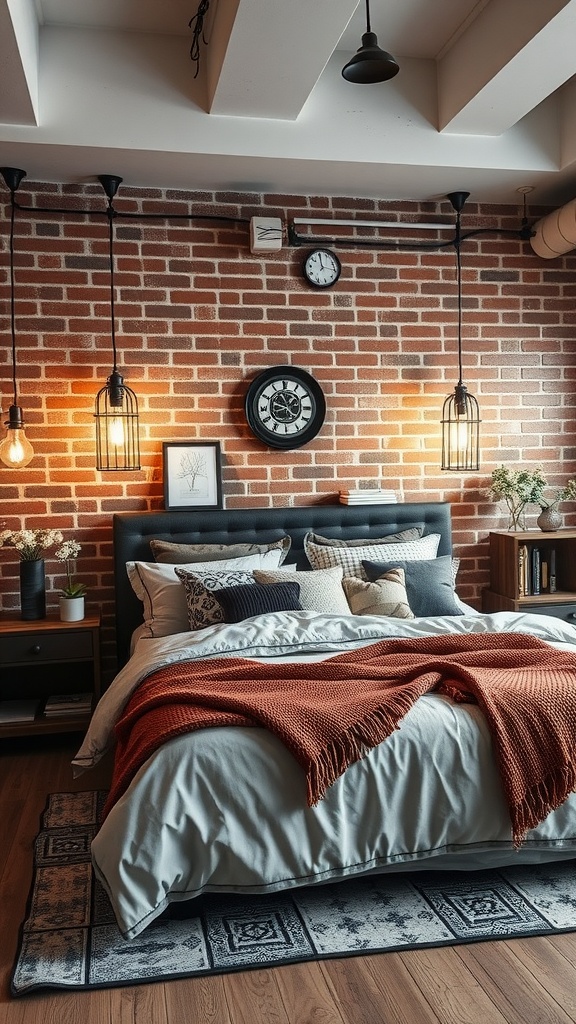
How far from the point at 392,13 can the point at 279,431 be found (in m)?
2.01

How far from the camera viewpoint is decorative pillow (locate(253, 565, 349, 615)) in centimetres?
396

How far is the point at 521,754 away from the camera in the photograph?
2.67 metres

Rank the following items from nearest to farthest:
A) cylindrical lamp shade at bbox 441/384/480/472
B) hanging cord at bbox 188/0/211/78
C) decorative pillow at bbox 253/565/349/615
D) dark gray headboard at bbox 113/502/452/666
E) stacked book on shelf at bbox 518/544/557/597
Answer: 1. hanging cord at bbox 188/0/211/78
2. decorative pillow at bbox 253/565/349/615
3. dark gray headboard at bbox 113/502/452/666
4. stacked book on shelf at bbox 518/544/557/597
5. cylindrical lamp shade at bbox 441/384/480/472

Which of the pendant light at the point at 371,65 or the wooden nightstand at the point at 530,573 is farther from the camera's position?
the wooden nightstand at the point at 530,573

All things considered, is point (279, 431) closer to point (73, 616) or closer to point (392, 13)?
point (73, 616)

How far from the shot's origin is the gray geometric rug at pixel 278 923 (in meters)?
2.40

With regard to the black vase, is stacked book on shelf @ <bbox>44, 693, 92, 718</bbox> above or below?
below

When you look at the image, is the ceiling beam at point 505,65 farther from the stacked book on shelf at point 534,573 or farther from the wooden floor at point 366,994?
the wooden floor at point 366,994

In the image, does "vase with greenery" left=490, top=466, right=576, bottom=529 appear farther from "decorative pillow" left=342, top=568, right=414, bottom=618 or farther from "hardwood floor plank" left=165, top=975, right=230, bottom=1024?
"hardwood floor plank" left=165, top=975, right=230, bottom=1024

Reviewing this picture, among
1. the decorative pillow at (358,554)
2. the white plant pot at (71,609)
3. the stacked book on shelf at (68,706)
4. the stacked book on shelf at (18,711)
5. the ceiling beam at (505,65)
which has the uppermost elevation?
the ceiling beam at (505,65)

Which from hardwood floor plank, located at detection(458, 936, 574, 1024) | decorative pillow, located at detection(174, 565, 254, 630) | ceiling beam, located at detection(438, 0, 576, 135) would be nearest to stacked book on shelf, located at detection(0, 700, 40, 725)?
decorative pillow, located at detection(174, 565, 254, 630)

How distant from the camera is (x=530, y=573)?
4.80 meters

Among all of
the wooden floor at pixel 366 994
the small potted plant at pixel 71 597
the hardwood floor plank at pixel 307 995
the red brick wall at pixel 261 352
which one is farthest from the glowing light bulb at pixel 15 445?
the hardwood floor plank at pixel 307 995

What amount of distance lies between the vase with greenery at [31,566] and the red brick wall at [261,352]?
18 centimetres
